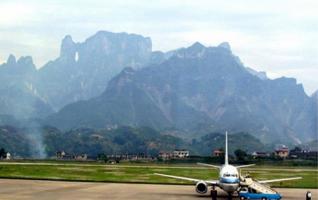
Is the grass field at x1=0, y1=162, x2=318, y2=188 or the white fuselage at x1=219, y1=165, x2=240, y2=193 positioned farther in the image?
the grass field at x1=0, y1=162, x2=318, y2=188

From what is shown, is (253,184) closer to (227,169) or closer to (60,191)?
(227,169)

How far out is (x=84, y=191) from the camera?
5606 centimetres

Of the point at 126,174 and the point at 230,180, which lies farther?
the point at 126,174

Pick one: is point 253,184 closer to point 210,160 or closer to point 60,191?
point 60,191

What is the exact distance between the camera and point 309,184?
74375 millimetres

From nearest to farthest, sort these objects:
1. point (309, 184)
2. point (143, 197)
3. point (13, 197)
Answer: point (13, 197) < point (143, 197) < point (309, 184)

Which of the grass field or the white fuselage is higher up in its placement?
the white fuselage

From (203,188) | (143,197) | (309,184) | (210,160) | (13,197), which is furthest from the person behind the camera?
(210,160)

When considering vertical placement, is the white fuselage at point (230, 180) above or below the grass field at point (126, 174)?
above

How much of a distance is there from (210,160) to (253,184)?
388 feet

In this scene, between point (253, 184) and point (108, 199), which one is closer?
point (108, 199)

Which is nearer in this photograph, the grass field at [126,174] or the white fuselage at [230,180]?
the white fuselage at [230,180]

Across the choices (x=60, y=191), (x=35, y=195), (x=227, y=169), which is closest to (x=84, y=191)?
(x=60, y=191)

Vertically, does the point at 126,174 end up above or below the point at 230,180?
below
